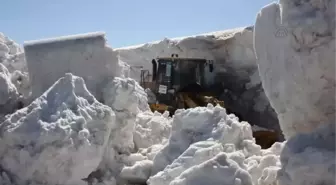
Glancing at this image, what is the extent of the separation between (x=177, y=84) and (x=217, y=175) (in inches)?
272

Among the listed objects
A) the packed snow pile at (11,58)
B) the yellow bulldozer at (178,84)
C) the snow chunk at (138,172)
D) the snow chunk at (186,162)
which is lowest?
the yellow bulldozer at (178,84)

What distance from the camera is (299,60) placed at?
7.02ft

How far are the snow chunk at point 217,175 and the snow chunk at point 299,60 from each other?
0.53m

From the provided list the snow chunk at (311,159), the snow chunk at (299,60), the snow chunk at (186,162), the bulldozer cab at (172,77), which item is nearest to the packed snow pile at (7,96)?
the snow chunk at (186,162)

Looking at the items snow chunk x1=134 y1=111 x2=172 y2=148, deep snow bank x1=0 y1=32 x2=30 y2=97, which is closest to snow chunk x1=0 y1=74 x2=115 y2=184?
snow chunk x1=134 y1=111 x2=172 y2=148

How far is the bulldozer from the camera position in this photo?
8.35m

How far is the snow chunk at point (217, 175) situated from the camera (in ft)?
6.56

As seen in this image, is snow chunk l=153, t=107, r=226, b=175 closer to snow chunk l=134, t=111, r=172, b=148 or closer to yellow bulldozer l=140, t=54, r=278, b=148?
snow chunk l=134, t=111, r=172, b=148

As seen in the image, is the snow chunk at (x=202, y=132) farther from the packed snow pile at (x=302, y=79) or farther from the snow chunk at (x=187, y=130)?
the packed snow pile at (x=302, y=79)

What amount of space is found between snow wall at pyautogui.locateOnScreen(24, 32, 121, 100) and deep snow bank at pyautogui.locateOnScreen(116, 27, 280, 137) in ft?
20.9

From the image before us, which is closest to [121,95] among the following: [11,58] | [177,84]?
[11,58]

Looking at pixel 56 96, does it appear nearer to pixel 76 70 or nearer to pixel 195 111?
pixel 76 70

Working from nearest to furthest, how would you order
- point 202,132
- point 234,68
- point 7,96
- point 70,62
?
1. point 202,132
2. point 7,96
3. point 70,62
4. point 234,68

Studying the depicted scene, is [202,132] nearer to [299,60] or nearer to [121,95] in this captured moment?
[121,95]
